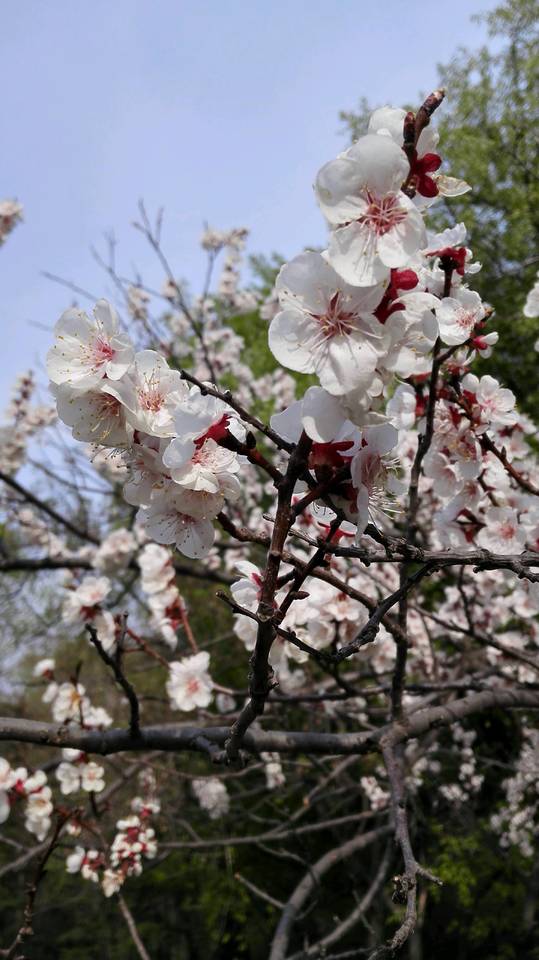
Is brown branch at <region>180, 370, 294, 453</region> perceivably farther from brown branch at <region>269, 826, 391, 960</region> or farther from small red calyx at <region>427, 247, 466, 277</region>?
brown branch at <region>269, 826, 391, 960</region>

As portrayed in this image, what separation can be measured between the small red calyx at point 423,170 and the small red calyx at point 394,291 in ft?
0.45

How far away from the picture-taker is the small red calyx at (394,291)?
795mm

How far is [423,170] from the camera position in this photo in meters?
0.85

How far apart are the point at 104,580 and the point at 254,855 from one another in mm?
7579

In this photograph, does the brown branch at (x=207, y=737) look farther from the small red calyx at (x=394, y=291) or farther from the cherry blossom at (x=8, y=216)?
the cherry blossom at (x=8, y=216)

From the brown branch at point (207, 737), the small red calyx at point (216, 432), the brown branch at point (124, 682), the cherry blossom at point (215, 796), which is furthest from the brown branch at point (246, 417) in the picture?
the cherry blossom at point (215, 796)

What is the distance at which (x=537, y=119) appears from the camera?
372 inches

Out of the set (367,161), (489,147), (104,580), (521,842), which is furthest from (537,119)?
(367,161)

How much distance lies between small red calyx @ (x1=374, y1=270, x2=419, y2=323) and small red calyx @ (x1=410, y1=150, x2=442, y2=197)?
14 cm

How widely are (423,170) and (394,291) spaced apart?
18 cm

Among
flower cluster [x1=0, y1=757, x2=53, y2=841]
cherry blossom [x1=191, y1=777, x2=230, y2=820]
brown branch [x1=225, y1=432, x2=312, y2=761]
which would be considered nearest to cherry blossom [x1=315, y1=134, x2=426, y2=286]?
brown branch [x1=225, y1=432, x2=312, y2=761]

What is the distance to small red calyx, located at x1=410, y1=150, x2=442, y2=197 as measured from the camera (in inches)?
33.2

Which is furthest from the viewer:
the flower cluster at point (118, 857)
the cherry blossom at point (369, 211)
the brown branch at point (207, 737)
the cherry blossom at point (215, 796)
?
the cherry blossom at point (215, 796)

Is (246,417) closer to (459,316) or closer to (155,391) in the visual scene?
(155,391)
